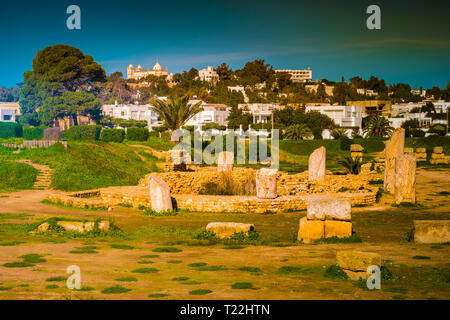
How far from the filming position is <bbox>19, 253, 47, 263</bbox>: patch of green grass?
33.9 ft

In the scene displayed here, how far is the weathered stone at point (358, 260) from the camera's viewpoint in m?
8.44

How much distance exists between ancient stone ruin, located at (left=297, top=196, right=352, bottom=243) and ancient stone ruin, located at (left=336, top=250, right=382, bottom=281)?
383 cm

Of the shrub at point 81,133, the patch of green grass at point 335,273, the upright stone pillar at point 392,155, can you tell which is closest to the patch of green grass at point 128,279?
the patch of green grass at point 335,273

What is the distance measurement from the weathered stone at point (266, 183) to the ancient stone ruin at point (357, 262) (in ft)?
34.1

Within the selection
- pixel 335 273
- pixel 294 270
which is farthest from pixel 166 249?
pixel 335 273

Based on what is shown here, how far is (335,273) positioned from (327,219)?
13.1ft

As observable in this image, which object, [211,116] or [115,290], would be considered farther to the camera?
[211,116]

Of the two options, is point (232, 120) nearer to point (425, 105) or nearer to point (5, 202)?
point (425, 105)

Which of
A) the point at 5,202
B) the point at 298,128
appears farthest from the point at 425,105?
the point at 5,202

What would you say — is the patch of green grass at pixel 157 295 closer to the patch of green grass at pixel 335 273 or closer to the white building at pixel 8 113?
the patch of green grass at pixel 335 273

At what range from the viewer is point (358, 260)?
28.1 feet

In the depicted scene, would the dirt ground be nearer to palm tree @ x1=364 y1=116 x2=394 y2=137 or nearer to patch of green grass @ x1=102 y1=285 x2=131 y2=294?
patch of green grass @ x1=102 y1=285 x2=131 y2=294

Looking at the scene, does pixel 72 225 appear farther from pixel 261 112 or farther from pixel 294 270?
Answer: pixel 261 112
